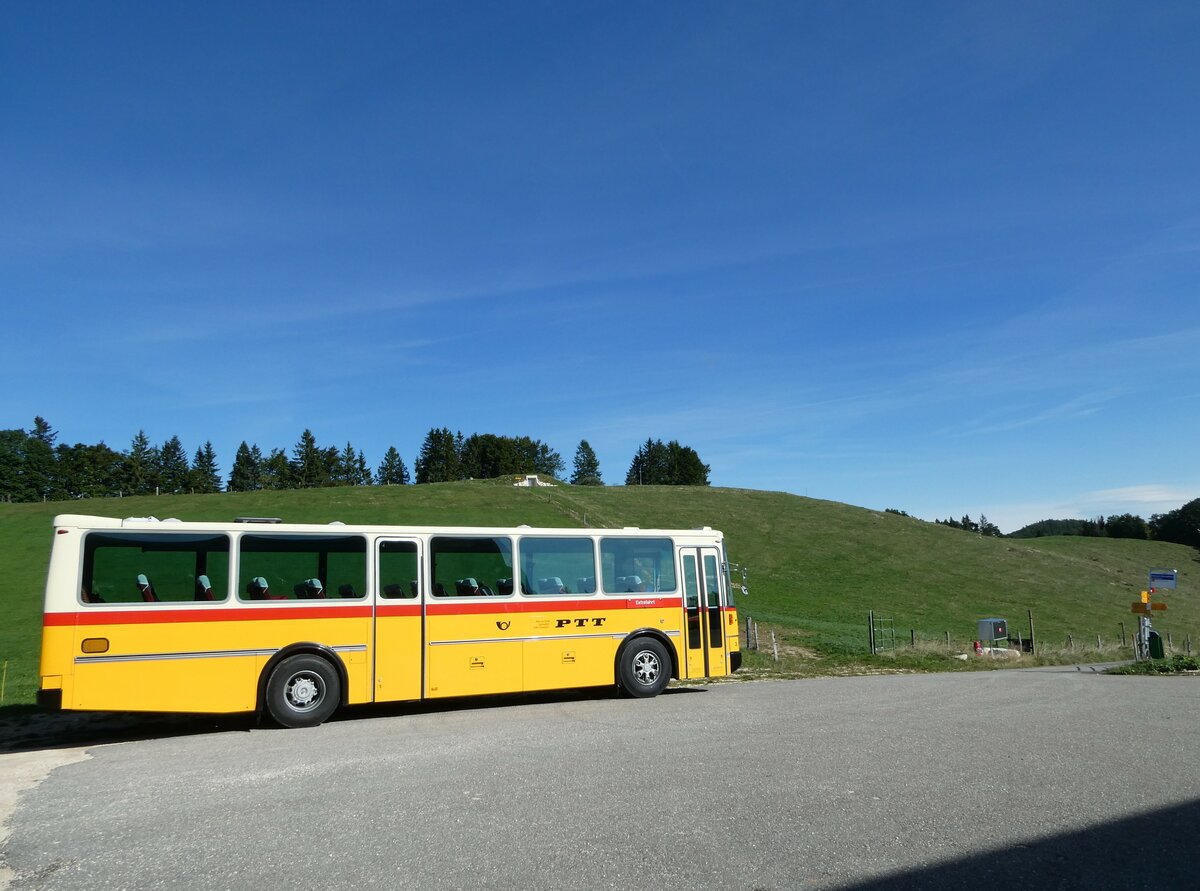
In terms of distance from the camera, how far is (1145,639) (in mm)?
29797

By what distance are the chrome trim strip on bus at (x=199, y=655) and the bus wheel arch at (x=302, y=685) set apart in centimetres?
16

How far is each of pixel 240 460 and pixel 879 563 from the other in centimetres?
12547

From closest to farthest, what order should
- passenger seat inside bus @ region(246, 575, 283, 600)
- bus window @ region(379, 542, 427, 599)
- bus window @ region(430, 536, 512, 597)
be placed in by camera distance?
passenger seat inside bus @ region(246, 575, 283, 600)
bus window @ region(379, 542, 427, 599)
bus window @ region(430, 536, 512, 597)

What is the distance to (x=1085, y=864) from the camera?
5461 mm

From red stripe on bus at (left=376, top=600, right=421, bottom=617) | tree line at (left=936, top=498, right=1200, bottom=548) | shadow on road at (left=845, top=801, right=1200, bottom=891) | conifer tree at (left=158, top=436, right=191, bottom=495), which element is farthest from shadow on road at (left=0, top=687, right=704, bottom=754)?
conifer tree at (left=158, top=436, right=191, bottom=495)

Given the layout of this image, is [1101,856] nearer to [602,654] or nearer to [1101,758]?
[1101,758]

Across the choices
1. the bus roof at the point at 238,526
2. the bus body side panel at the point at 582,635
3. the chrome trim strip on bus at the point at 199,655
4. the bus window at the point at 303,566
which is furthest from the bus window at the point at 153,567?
the bus body side panel at the point at 582,635

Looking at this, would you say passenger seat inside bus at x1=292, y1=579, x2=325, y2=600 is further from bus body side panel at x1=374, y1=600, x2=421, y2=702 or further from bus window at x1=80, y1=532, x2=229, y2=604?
bus window at x1=80, y1=532, x2=229, y2=604

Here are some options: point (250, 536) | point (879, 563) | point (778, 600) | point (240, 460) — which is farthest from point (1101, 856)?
point (240, 460)

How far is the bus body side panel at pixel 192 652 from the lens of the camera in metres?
11.6

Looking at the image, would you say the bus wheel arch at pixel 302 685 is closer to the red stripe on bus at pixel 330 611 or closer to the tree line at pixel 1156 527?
the red stripe on bus at pixel 330 611

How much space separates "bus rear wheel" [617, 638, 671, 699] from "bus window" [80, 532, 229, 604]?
6.66 m

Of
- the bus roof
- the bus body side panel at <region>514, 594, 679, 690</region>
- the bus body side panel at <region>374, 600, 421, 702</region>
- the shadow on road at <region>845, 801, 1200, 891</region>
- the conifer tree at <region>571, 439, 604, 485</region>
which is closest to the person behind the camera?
the shadow on road at <region>845, 801, 1200, 891</region>

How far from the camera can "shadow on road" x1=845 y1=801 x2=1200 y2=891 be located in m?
5.13
